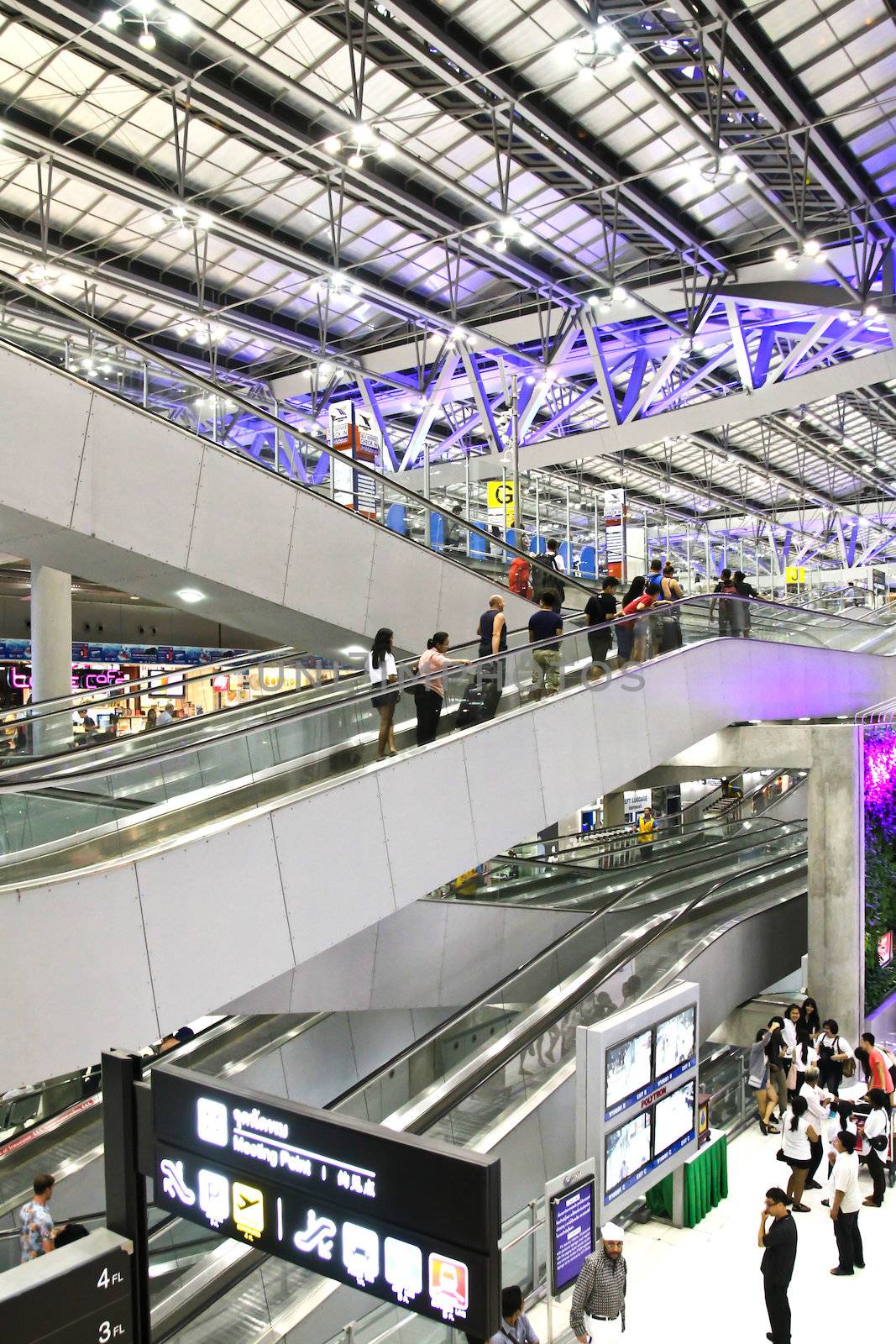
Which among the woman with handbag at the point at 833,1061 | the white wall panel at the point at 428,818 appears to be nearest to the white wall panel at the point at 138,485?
the white wall panel at the point at 428,818

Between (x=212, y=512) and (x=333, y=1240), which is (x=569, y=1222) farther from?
(x=212, y=512)

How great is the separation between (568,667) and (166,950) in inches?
261

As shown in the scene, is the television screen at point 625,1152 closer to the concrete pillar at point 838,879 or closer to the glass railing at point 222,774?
the glass railing at point 222,774

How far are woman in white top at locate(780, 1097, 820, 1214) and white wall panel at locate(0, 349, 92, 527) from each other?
31.3 feet

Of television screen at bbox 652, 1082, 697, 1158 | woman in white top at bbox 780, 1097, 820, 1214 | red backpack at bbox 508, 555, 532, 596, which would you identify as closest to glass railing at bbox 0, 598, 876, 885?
television screen at bbox 652, 1082, 697, 1158

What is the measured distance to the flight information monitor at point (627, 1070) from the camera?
9.78m

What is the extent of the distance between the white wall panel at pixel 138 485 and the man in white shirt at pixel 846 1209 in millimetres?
9082

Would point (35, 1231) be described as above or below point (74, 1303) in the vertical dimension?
below

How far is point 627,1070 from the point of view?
33.0 ft

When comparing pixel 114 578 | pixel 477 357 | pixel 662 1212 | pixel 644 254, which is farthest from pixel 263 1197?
pixel 477 357

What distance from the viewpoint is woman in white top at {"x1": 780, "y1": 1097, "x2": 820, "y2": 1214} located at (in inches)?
432

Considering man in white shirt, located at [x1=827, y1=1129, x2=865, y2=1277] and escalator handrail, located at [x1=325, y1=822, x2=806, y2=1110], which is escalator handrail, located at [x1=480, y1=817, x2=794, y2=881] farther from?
man in white shirt, located at [x1=827, y1=1129, x2=865, y2=1277]

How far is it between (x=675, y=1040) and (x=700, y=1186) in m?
1.51

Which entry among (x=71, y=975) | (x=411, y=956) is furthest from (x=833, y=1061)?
(x=71, y=975)
